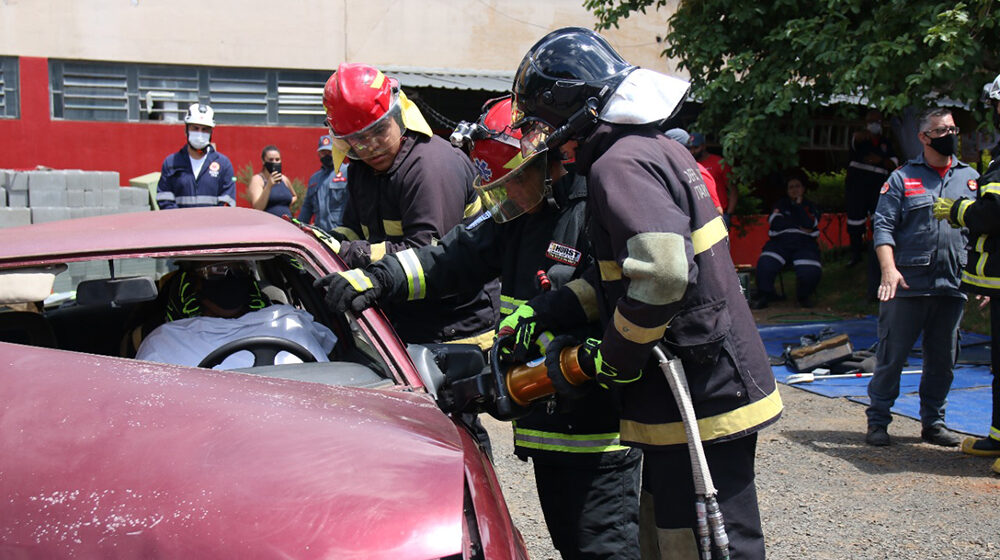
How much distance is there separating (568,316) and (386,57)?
1246 cm

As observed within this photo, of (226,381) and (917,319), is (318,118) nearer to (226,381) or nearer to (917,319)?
(917,319)

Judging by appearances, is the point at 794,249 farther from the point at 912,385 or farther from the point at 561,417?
the point at 561,417

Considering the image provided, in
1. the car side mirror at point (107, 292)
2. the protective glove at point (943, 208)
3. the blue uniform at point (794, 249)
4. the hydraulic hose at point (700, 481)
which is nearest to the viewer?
the hydraulic hose at point (700, 481)

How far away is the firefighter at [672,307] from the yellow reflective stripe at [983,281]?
291cm

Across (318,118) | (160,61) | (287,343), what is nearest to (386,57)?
(318,118)

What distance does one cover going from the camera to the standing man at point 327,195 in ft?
26.0

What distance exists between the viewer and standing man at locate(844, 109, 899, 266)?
→ 35.7 ft

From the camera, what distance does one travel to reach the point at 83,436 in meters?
1.60

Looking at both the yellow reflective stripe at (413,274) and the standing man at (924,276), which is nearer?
the yellow reflective stripe at (413,274)

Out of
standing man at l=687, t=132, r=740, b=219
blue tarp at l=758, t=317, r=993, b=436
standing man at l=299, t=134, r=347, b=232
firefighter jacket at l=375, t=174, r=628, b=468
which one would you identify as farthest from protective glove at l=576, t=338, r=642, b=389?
standing man at l=687, t=132, r=740, b=219

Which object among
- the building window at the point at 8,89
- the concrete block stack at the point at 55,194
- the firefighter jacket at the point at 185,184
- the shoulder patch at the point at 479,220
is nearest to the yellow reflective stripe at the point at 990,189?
the shoulder patch at the point at 479,220

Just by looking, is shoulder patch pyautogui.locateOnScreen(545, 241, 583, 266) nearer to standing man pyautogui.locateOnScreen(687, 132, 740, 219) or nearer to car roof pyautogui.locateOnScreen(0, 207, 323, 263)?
car roof pyautogui.locateOnScreen(0, 207, 323, 263)

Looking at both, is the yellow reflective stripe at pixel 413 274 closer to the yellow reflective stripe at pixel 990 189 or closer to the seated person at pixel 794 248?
the yellow reflective stripe at pixel 990 189

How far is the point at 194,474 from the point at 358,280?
126 centimetres
